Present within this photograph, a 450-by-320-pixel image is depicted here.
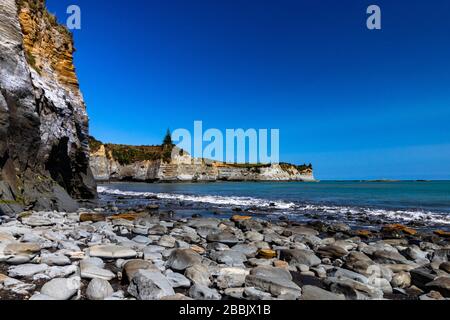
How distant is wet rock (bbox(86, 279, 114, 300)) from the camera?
16.5ft

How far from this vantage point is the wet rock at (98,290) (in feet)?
16.5

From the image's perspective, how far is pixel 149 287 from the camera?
17.0 ft

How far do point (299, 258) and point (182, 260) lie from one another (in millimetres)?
3180

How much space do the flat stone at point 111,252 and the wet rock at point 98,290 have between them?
207cm

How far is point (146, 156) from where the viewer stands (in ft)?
346

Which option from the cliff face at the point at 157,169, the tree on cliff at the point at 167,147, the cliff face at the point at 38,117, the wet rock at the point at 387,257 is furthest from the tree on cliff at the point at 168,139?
the wet rock at the point at 387,257

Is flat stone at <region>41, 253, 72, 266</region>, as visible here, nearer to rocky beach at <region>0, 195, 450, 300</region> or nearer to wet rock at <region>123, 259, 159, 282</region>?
rocky beach at <region>0, 195, 450, 300</region>

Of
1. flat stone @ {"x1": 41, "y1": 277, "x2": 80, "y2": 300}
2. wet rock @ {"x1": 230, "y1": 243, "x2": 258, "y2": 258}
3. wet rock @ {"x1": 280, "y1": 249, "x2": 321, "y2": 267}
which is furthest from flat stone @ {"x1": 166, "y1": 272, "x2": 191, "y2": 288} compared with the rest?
wet rock @ {"x1": 280, "y1": 249, "x2": 321, "y2": 267}

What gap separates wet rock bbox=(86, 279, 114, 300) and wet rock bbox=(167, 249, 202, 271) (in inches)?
68.9

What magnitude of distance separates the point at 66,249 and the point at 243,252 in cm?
470

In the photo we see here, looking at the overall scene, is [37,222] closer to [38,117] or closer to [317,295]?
[38,117]

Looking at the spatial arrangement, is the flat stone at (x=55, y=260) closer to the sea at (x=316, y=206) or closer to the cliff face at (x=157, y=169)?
the sea at (x=316, y=206)

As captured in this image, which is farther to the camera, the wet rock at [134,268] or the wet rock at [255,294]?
the wet rock at [134,268]
